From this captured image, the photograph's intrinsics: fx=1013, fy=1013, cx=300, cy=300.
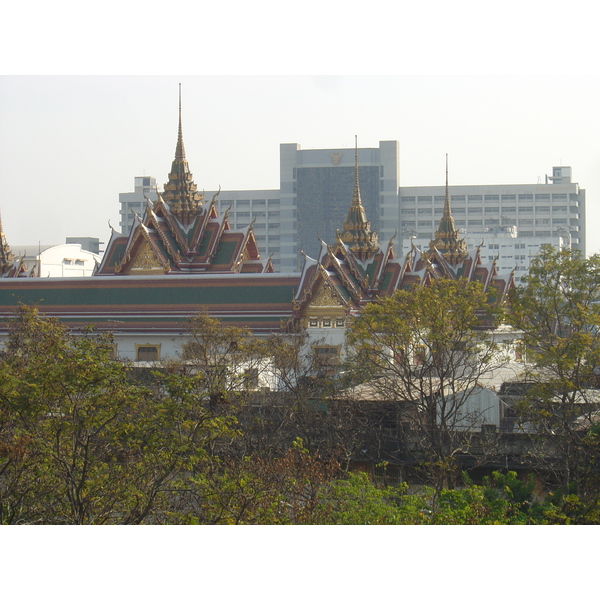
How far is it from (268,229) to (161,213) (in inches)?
2471

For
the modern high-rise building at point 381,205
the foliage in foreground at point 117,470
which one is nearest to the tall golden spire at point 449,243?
the foliage in foreground at point 117,470

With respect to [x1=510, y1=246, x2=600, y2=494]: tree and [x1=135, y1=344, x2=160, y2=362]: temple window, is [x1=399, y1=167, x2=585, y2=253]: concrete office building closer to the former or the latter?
[x1=135, y1=344, x2=160, y2=362]: temple window

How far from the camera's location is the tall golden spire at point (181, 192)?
44.0m

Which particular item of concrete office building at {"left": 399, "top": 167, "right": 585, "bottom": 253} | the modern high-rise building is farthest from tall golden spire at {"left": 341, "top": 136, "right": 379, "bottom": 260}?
concrete office building at {"left": 399, "top": 167, "right": 585, "bottom": 253}

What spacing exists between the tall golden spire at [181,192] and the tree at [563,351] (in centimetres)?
2561

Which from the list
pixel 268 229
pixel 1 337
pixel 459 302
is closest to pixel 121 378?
pixel 459 302

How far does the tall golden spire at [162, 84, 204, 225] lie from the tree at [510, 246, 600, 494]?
2561 cm

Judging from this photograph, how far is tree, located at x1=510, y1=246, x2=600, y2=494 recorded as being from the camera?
59.9 ft

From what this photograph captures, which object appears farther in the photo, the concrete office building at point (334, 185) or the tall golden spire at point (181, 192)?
the concrete office building at point (334, 185)

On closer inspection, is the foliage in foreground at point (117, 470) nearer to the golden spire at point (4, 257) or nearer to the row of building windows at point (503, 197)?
the golden spire at point (4, 257)

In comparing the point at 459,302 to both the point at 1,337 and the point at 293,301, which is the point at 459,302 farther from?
the point at 1,337

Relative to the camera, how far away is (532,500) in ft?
60.9

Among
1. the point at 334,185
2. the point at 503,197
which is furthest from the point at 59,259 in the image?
the point at 503,197

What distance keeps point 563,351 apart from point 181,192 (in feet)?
94.0
